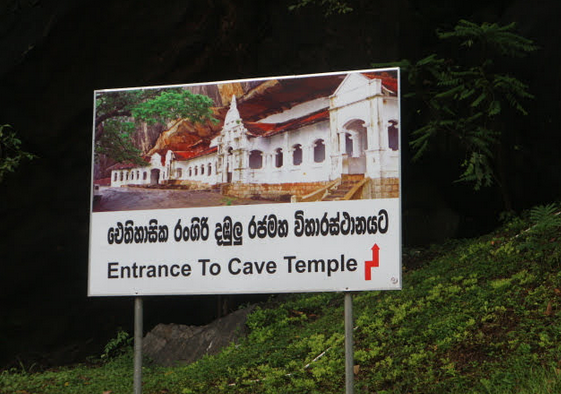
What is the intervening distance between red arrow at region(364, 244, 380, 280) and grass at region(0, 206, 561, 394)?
1745 millimetres

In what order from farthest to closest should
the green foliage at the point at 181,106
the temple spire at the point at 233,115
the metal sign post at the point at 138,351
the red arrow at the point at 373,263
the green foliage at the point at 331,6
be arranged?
1. the green foliage at the point at 331,6
2. the green foliage at the point at 181,106
3. the temple spire at the point at 233,115
4. the metal sign post at the point at 138,351
5. the red arrow at the point at 373,263

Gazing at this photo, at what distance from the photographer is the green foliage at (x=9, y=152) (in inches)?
448

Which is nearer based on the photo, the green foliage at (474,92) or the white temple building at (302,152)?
the white temple building at (302,152)

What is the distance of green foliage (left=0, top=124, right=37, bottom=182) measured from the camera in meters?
11.4

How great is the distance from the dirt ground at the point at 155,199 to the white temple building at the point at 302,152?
0.07 meters

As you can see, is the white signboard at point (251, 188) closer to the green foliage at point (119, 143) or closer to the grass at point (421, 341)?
the green foliage at point (119, 143)

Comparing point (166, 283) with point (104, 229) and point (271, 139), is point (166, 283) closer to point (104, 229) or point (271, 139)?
point (104, 229)

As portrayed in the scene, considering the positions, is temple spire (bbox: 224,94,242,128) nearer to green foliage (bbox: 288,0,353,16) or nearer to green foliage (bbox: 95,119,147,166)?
green foliage (bbox: 95,119,147,166)

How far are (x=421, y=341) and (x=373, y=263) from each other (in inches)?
120

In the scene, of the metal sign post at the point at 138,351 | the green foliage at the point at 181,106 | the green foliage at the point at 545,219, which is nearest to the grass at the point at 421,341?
the green foliage at the point at 545,219

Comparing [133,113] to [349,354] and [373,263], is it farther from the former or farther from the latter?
[349,354]

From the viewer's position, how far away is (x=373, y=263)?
17.4ft

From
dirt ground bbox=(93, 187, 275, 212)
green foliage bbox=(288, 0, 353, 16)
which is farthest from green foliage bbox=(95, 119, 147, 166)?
Result: green foliage bbox=(288, 0, 353, 16)

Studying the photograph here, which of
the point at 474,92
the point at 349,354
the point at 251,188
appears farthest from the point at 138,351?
the point at 474,92
